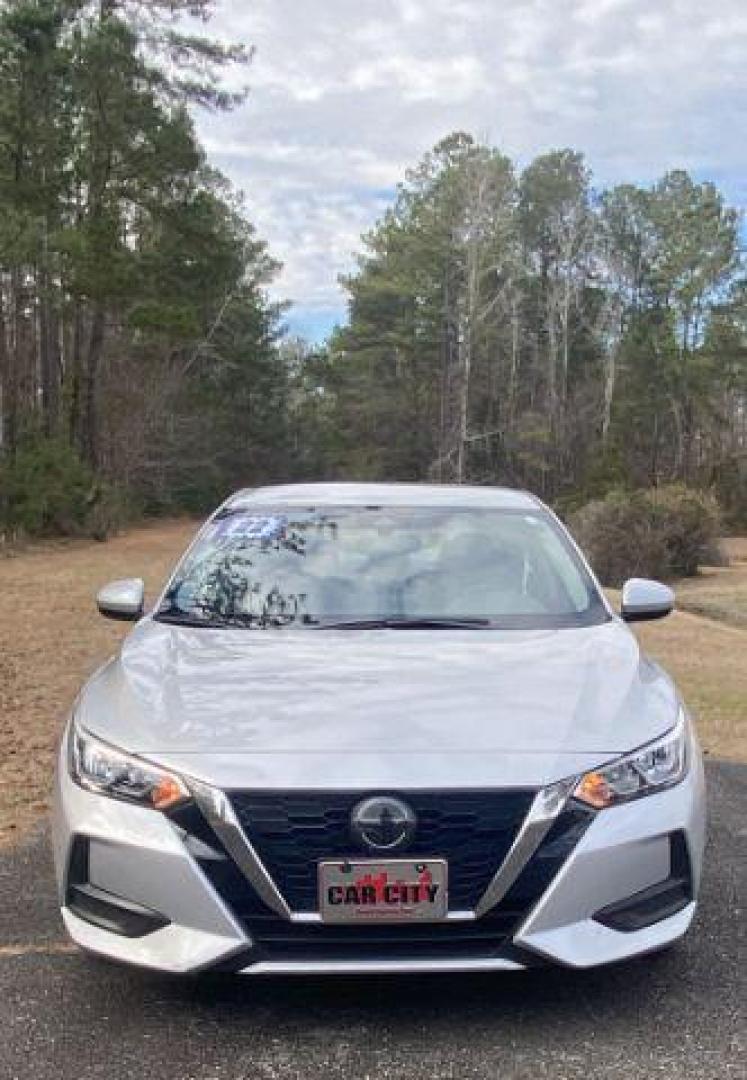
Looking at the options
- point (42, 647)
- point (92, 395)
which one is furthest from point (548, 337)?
point (42, 647)

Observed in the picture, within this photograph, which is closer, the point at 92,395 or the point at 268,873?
the point at 268,873

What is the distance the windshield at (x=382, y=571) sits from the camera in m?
4.33

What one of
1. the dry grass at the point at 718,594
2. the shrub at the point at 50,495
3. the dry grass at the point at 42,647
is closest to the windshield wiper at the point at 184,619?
the dry grass at the point at 42,647

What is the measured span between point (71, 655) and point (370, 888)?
8.15 metres

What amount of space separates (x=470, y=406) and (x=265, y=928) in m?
58.9

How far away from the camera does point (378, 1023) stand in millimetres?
3268

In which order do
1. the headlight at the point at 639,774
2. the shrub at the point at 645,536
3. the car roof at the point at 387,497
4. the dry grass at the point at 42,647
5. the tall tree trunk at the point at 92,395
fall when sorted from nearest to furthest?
the headlight at the point at 639,774
the car roof at the point at 387,497
the dry grass at the point at 42,647
the shrub at the point at 645,536
the tall tree trunk at the point at 92,395

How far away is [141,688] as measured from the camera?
12.0 ft

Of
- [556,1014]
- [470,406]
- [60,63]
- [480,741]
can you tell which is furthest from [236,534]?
[470,406]

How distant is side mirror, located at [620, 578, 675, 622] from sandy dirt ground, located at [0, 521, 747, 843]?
2.66 meters

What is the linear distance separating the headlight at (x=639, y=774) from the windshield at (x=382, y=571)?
892mm

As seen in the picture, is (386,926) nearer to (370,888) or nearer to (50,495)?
(370,888)

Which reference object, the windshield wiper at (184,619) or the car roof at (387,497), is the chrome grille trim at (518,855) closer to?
the windshield wiper at (184,619)

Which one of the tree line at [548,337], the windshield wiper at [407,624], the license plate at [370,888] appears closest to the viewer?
the license plate at [370,888]
